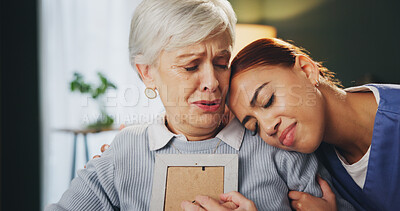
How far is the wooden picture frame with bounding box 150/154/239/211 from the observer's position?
100 cm

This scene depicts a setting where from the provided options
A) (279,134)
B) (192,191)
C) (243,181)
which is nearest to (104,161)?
(192,191)

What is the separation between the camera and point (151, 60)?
1021 millimetres

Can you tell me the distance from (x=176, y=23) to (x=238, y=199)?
0.53 meters

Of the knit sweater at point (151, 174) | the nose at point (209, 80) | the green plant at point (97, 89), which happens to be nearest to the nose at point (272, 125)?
the knit sweater at point (151, 174)

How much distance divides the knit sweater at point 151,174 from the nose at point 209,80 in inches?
8.6

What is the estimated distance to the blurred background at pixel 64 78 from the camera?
273cm

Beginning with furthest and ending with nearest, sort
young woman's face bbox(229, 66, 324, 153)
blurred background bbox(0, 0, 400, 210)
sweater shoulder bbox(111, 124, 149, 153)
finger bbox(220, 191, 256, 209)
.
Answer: blurred background bbox(0, 0, 400, 210), sweater shoulder bbox(111, 124, 149, 153), young woman's face bbox(229, 66, 324, 153), finger bbox(220, 191, 256, 209)

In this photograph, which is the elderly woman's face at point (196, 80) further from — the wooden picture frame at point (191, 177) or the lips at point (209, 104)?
the wooden picture frame at point (191, 177)

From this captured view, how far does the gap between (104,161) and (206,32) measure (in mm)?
570

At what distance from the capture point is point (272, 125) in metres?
1.02

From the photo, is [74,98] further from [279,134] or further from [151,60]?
[279,134]

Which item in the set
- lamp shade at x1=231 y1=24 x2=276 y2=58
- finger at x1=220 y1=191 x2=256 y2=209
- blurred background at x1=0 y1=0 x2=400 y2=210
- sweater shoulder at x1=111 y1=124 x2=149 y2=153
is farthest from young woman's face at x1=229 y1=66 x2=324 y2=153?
blurred background at x1=0 y1=0 x2=400 y2=210

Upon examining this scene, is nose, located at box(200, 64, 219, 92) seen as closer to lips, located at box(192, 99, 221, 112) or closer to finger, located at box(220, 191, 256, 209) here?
lips, located at box(192, 99, 221, 112)

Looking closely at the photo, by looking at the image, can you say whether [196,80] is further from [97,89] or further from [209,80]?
[97,89]
